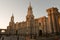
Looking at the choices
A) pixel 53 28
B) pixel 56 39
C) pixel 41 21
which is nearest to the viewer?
pixel 56 39

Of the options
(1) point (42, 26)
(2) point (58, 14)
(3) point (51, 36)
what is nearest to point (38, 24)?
(1) point (42, 26)

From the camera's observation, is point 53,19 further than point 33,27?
No

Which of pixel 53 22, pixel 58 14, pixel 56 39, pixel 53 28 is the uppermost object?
pixel 58 14

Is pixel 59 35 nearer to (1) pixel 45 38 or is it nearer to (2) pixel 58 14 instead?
(1) pixel 45 38

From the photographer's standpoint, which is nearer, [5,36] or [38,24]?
[5,36]

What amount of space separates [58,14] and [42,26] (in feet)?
65.1

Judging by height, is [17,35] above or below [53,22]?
below

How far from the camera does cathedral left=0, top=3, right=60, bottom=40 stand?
21.2m

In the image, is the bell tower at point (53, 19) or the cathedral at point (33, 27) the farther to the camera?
the bell tower at point (53, 19)

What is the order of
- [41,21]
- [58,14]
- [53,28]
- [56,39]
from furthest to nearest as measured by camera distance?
[41,21] → [58,14] → [53,28] → [56,39]

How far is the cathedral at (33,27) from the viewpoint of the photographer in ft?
69.4

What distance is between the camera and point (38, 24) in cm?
4738

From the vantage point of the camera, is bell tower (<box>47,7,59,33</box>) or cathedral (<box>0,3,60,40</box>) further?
bell tower (<box>47,7,59,33</box>)

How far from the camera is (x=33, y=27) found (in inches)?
1753
